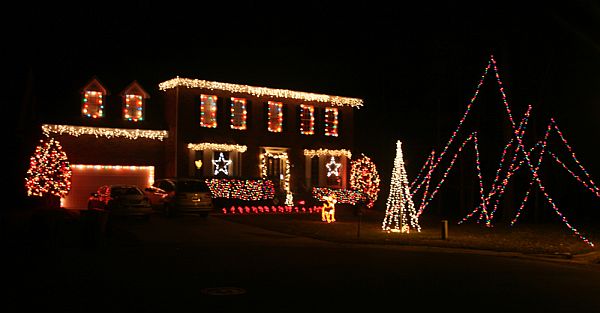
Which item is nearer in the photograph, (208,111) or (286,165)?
(208,111)

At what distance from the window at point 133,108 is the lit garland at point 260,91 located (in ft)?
5.41

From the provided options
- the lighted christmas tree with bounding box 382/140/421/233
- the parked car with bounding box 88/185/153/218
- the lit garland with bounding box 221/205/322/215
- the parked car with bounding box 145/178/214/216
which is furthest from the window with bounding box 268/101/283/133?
the lighted christmas tree with bounding box 382/140/421/233

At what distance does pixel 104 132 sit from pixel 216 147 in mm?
5704

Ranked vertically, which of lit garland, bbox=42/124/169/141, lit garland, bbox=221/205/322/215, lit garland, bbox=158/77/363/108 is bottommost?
lit garland, bbox=221/205/322/215

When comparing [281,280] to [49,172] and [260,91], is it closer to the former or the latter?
[49,172]

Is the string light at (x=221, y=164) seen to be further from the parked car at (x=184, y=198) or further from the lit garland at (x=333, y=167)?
the parked car at (x=184, y=198)

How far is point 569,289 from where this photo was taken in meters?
11.1

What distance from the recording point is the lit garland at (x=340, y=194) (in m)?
35.0

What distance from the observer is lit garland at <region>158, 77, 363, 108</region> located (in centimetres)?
3155

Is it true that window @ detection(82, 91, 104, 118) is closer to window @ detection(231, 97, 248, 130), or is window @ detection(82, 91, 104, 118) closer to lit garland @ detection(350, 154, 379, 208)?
window @ detection(231, 97, 248, 130)

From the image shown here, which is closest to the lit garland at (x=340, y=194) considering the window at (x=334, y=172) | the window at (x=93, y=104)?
the window at (x=334, y=172)

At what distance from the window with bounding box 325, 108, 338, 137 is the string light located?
6557 mm

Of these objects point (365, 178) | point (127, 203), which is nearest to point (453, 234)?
point (127, 203)

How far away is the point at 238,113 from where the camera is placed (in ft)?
110
